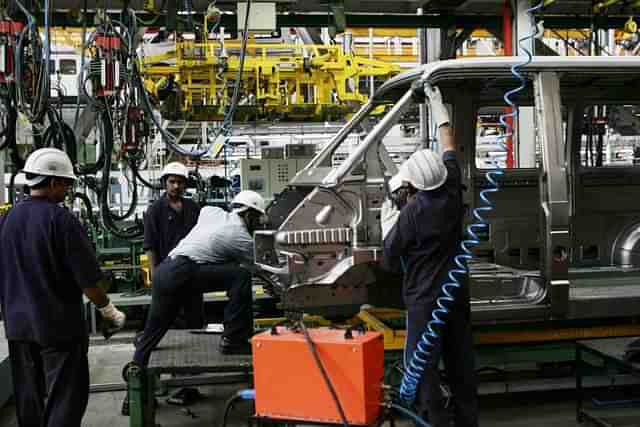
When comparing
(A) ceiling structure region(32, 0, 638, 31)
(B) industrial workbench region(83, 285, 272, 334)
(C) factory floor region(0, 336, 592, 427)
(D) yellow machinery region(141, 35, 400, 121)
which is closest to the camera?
(C) factory floor region(0, 336, 592, 427)

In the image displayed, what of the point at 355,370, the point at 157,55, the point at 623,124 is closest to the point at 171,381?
the point at 355,370

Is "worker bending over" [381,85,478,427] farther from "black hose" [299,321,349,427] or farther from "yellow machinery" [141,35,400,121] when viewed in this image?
"yellow machinery" [141,35,400,121]

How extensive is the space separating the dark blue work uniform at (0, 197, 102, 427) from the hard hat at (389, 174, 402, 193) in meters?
1.85

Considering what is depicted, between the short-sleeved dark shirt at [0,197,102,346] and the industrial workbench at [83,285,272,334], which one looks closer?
the short-sleeved dark shirt at [0,197,102,346]

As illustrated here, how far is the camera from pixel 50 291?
3.98m

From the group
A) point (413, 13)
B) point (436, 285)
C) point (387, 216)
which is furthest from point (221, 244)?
point (413, 13)

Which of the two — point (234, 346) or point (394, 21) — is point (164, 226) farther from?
point (394, 21)

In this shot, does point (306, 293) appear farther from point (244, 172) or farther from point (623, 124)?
point (244, 172)

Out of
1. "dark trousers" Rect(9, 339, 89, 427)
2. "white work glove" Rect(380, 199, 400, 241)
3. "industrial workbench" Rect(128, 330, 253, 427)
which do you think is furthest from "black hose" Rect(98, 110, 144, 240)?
"white work glove" Rect(380, 199, 400, 241)

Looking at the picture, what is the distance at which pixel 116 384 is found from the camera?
244 inches

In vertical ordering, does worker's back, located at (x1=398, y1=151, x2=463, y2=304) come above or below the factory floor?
above

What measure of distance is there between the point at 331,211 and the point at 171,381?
1.62m

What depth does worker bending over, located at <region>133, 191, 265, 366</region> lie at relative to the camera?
493 centimetres

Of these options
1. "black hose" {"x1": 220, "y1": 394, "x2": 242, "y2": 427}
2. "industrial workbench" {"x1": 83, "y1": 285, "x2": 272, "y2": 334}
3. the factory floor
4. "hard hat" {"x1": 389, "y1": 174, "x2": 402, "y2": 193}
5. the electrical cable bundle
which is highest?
the electrical cable bundle
